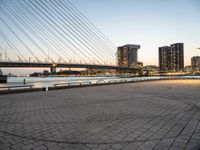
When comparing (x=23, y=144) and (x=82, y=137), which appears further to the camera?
(x=82, y=137)

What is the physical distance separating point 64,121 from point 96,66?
55.8 meters

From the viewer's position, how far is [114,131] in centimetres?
507

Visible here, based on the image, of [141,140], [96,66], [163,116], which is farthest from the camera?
[96,66]

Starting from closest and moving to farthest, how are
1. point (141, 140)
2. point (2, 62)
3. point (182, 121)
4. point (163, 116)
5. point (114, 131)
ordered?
point (141, 140) → point (114, 131) → point (182, 121) → point (163, 116) → point (2, 62)

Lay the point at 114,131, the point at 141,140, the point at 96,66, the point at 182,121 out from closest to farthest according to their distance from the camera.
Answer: the point at 141,140 < the point at 114,131 < the point at 182,121 < the point at 96,66

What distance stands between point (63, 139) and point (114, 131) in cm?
161

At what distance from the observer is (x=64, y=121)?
6203 mm

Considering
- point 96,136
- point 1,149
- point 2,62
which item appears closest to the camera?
point 1,149

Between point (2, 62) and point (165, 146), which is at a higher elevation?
point (2, 62)

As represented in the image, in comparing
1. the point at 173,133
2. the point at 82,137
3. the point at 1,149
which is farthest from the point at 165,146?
the point at 1,149

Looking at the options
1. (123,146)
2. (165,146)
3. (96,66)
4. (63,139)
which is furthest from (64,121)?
(96,66)

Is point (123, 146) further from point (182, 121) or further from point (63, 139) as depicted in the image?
point (182, 121)

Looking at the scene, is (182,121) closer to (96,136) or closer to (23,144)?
(96,136)

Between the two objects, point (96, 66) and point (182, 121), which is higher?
point (96, 66)
